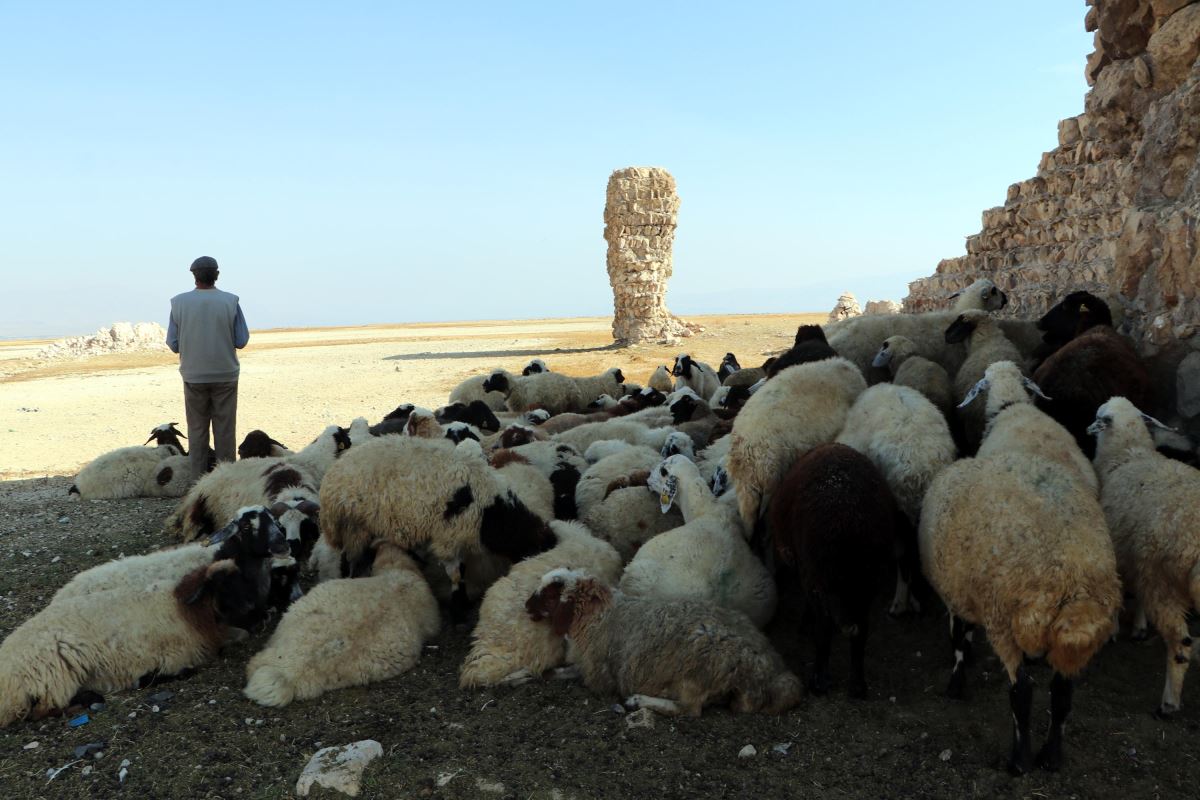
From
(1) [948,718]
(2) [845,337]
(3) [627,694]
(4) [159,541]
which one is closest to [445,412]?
(4) [159,541]

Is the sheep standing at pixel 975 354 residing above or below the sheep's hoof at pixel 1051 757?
above

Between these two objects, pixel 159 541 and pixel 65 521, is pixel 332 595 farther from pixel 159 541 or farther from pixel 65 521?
pixel 65 521

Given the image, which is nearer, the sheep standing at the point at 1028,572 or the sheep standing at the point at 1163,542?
the sheep standing at the point at 1028,572

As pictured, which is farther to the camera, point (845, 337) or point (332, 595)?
point (845, 337)

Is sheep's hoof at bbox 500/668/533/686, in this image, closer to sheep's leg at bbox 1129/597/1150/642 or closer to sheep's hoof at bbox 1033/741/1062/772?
sheep's hoof at bbox 1033/741/1062/772

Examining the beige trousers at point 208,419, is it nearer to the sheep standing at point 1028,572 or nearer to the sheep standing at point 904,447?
the sheep standing at point 904,447

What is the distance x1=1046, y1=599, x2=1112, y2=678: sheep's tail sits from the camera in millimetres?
3338

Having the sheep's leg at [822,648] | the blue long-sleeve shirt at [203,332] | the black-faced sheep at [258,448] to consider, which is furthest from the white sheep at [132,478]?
the sheep's leg at [822,648]

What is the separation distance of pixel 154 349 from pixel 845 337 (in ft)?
141

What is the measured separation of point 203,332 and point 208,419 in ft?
3.43

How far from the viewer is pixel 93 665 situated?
438cm

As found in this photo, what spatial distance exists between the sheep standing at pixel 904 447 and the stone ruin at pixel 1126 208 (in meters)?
2.46

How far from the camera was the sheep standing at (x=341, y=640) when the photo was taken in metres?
4.36

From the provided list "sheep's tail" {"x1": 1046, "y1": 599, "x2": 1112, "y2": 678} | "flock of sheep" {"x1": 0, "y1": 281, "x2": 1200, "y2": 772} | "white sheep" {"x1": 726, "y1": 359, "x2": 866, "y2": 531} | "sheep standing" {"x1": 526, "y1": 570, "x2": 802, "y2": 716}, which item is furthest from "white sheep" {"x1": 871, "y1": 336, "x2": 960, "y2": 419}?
"sheep's tail" {"x1": 1046, "y1": 599, "x2": 1112, "y2": 678}
